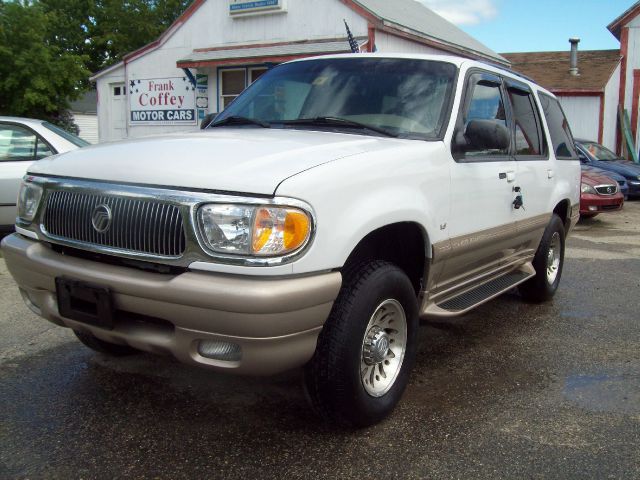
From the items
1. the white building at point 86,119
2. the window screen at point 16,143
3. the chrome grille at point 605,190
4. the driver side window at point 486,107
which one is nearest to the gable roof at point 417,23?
the chrome grille at point 605,190

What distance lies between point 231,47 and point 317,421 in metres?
16.4

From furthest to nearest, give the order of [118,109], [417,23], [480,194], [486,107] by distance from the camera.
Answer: [118,109]
[417,23]
[486,107]
[480,194]

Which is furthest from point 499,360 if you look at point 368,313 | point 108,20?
point 108,20

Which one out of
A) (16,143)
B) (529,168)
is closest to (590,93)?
(529,168)

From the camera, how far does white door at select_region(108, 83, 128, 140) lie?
21344 millimetres

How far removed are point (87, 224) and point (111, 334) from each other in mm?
501

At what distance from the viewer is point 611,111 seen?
72.9ft

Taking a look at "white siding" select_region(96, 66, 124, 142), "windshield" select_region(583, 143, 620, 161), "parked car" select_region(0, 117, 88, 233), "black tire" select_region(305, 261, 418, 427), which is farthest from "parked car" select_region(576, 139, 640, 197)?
"white siding" select_region(96, 66, 124, 142)

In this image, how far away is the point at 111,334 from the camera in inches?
109

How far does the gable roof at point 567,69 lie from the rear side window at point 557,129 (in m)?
16.6

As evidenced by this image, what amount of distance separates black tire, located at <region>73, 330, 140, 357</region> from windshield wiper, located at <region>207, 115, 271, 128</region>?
5.01 ft

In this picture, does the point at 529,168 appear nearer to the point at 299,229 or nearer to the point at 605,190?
the point at 299,229

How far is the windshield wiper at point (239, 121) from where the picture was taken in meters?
3.87

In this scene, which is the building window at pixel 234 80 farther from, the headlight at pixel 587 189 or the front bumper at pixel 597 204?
the front bumper at pixel 597 204
